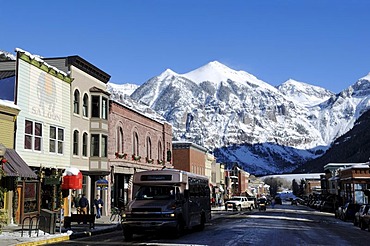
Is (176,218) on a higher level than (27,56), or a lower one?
lower

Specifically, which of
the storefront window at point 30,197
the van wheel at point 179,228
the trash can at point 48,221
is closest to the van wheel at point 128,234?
the van wheel at point 179,228

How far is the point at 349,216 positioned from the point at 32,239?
32834 mm

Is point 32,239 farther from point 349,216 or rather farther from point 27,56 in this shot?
point 349,216

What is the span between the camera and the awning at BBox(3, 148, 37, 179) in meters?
26.9

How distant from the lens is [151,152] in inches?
2301

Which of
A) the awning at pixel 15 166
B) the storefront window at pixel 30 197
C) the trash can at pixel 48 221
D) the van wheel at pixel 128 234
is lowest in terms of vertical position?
the van wheel at pixel 128 234

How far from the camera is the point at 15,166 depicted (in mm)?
28094

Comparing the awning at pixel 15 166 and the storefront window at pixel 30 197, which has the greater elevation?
the awning at pixel 15 166

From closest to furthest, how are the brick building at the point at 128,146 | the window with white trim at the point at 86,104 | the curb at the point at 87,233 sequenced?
the curb at the point at 87,233 < the window with white trim at the point at 86,104 < the brick building at the point at 128,146

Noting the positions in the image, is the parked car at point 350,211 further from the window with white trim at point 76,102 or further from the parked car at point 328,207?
the parked car at point 328,207

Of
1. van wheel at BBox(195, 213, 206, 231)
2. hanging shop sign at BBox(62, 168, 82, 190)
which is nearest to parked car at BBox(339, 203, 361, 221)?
van wheel at BBox(195, 213, 206, 231)

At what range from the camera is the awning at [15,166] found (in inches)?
1057

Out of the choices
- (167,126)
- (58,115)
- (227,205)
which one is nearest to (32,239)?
(58,115)

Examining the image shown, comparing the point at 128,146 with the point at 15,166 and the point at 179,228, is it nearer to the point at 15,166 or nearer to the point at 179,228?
the point at 15,166
